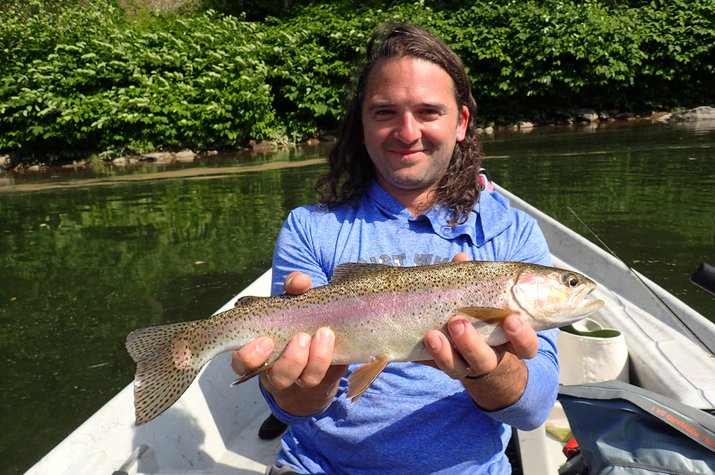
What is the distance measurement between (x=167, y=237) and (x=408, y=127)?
1216 cm

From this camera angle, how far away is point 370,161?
346cm

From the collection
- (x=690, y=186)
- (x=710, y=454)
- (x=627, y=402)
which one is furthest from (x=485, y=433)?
(x=690, y=186)

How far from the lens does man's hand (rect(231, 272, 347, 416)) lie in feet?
8.25

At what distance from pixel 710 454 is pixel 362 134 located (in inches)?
94.1

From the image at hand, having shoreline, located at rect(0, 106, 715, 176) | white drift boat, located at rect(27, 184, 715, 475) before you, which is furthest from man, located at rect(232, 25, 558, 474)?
shoreline, located at rect(0, 106, 715, 176)

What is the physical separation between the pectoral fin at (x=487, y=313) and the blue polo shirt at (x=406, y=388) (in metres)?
0.32

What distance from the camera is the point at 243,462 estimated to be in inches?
169

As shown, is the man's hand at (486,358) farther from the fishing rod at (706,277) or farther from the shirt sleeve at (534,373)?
the fishing rod at (706,277)

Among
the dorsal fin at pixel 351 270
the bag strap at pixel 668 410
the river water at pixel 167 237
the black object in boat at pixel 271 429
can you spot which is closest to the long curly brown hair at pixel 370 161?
the dorsal fin at pixel 351 270

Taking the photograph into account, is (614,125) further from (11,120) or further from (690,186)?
(11,120)

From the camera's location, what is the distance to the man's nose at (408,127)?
2.93 metres

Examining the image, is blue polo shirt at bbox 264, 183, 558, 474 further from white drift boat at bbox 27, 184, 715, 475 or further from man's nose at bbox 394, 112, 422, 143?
white drift boat at bbox 27, 184, 715, 475

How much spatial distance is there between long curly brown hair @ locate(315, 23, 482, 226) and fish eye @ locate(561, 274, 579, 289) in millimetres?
606

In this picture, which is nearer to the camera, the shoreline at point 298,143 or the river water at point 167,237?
the river water at point 167,237
